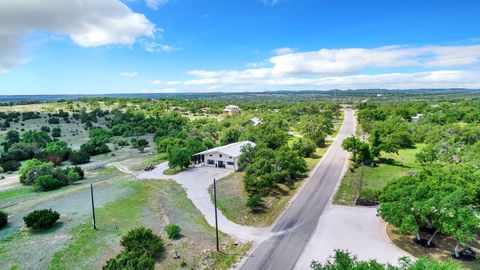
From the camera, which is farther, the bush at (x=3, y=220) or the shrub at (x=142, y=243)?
the bush at (x=3, y=220)

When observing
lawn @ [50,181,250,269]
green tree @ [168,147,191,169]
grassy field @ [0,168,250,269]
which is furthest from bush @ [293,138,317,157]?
lawn @ [50,181,250,269]

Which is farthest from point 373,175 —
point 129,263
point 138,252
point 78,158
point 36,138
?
point 36,138

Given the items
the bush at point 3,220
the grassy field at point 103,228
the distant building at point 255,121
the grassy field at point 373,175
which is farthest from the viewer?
the distant building at point 255,121

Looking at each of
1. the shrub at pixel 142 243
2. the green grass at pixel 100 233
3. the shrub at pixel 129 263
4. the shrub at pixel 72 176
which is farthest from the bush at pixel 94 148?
the shrub at pixel 129 263

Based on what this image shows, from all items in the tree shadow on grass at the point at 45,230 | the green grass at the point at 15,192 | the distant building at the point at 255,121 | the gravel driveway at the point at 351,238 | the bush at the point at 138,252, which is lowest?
the green grass at the point at 15,192

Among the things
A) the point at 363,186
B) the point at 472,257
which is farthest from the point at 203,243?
the point at 363,186

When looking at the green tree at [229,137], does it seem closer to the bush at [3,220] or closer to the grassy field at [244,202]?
the grassy field at [244,202]

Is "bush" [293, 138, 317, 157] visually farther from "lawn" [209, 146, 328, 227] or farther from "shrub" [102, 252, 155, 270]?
"shrub" [102, 252, 155, 270]
